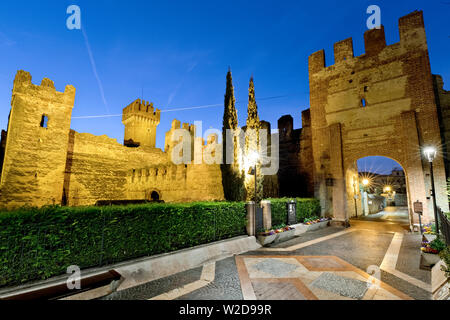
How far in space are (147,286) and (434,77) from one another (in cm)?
1908

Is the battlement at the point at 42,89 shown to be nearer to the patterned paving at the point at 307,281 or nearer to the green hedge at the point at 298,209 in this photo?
the green hedge at the point at 298,209

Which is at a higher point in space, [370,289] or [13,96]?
[13,96]

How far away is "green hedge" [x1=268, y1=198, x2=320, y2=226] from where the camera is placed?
1080 centimetres

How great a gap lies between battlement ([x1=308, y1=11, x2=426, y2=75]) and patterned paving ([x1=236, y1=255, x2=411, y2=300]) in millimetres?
14793

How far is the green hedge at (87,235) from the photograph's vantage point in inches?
152

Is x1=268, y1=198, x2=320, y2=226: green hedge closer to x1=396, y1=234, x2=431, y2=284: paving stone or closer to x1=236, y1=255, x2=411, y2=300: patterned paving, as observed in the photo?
x1=236, y1=255, x2=411, y2=300: patterned paving

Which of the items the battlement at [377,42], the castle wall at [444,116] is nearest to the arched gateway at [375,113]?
the battlement at [377,42]

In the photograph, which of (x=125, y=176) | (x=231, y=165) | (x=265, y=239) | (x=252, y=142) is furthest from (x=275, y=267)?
(x=125, y=176)

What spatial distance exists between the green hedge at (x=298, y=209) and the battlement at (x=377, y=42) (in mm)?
10665

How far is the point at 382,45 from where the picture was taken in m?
14.1

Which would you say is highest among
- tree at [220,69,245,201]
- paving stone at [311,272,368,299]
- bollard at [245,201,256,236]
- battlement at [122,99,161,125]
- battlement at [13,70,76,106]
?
battlement at [122,99,161,125]

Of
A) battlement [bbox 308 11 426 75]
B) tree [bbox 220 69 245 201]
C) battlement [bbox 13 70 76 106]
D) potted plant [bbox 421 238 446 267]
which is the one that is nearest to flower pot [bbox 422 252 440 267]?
potted plant [bbox 421 238 446 267]
